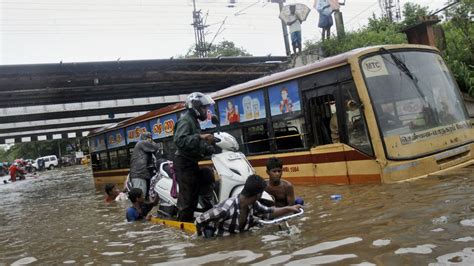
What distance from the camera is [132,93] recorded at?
2242 centimetres

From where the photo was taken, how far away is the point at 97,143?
Answer: 18.4 metres

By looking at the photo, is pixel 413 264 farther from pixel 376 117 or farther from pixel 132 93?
pixel 132 93

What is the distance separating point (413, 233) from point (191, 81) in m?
17.6

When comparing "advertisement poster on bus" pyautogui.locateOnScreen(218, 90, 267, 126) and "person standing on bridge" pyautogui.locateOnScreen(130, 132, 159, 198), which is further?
"advertisement poster on bus" pyautogui.locateOnScreen(218, 90, 267, 126)

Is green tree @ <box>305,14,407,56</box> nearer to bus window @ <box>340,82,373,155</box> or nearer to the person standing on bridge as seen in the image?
bus window @ <box>340,82,373,155</box>

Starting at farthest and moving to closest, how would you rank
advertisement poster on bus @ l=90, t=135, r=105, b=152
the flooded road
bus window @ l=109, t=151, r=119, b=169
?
advertisement poster on bus @ l=90, t=135, r=105, b=152, bus window @ l=109, t=151, r=119, b=169, the flooded road

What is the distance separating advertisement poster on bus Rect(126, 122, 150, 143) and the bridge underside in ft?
11.9

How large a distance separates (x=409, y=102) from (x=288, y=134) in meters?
2.42

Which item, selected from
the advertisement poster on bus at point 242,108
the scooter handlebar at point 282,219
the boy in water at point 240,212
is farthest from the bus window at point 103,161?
the scooter handlebar at point 282,219

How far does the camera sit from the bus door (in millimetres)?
7848

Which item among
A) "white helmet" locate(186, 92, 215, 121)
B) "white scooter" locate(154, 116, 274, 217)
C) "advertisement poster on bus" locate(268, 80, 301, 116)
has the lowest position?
"white scooter" locate(154, 116, 274, 217)

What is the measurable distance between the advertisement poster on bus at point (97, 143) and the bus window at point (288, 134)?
1031 centimetres

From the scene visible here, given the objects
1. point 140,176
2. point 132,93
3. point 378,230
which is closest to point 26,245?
point 140,176

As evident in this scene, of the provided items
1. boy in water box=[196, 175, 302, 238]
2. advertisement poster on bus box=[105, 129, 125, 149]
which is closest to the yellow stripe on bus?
boy in water box=[196, 175, 302, 238]
